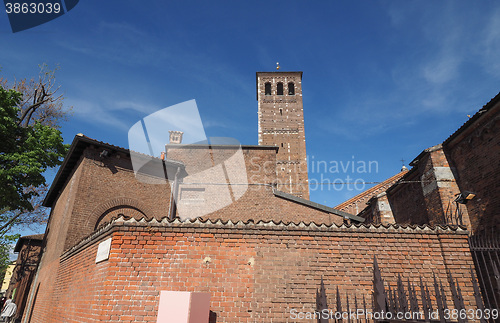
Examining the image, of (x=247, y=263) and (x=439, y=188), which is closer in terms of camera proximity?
(x=247, y=263)

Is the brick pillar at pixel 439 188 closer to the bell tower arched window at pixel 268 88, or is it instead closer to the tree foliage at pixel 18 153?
the tree foliage at pixel 18 153

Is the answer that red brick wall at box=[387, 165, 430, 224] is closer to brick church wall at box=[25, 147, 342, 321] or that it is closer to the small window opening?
brick church wall at box=[25, 147, 342, 321]

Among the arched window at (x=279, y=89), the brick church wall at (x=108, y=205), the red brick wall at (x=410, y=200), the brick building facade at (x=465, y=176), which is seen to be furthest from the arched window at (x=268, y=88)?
the brick building facade at (x=465, y=176)

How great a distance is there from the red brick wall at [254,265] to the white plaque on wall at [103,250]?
133mm

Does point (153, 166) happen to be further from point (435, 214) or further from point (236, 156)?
point (435, 214)

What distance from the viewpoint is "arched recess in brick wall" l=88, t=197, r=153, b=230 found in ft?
38.3

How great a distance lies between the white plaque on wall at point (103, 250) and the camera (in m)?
5.95

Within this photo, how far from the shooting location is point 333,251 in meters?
6.22

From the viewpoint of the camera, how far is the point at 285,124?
3266 centimetres

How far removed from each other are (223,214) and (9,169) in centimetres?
951

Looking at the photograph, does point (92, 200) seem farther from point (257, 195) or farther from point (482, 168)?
point (482, 168)

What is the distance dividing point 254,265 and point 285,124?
27707 millimetres

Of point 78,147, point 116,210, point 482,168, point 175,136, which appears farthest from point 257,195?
point 175,136

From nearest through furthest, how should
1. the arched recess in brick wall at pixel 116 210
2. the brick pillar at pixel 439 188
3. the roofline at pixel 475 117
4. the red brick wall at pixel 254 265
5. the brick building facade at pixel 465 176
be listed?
the red brick wall at pixel 254 265 < the roofline at pixel 475 117 < the brick building facade at pixel 465 176 < the brick pillar at pixel 439 188 < the arched recess in brick wall at pixel 116 210
